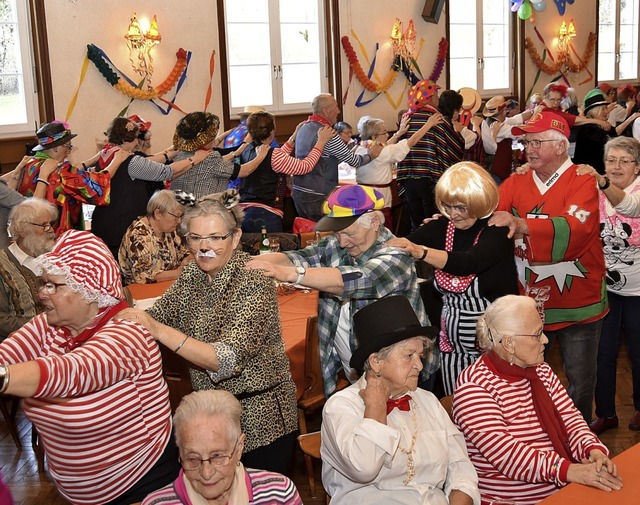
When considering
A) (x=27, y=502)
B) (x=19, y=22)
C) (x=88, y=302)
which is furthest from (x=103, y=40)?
(x=88, y=302)

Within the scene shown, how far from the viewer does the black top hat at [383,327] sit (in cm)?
250

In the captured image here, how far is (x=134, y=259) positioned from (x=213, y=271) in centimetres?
229

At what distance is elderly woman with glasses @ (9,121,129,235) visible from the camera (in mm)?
5598

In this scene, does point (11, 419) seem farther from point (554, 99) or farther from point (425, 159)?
point (554, 99)

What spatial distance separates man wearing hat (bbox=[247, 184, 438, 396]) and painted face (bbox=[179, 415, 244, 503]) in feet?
2.10

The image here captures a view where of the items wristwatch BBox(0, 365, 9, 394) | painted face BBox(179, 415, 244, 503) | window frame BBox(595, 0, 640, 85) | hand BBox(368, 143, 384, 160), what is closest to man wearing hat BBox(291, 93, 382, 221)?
hand BBox(368, 143, 384, 160)

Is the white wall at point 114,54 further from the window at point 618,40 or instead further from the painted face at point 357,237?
the window at point 618,40

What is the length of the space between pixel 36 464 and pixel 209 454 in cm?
255

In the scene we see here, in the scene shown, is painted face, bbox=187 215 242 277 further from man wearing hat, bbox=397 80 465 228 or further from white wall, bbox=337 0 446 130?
white wall, bbox=337 0 446 130

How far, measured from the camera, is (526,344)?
2.71m

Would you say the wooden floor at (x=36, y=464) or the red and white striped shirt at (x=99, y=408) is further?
the wooden floor at (x=36, y=464)

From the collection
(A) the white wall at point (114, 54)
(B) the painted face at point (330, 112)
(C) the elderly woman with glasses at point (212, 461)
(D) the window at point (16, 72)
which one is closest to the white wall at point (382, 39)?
(A) the white wall at point (114, 54)

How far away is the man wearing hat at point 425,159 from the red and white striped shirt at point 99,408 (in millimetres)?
5345

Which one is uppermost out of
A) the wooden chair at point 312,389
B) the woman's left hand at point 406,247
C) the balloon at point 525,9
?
the balloon at point 525,9
